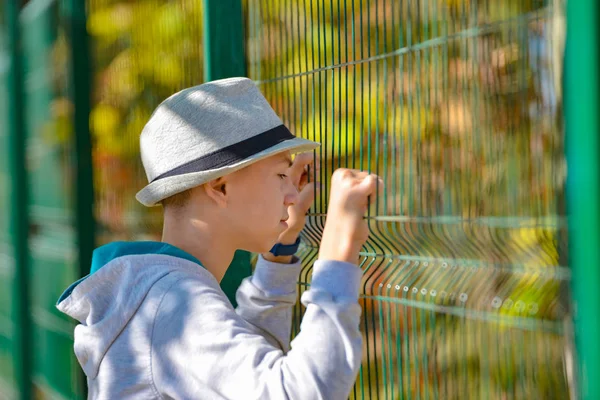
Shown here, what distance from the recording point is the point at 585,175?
1436 millimetres

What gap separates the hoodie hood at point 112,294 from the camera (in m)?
2.11

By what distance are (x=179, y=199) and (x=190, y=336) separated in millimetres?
516

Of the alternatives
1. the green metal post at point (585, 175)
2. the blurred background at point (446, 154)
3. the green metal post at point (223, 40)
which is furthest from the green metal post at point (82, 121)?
the green metal post at point (585, 175)

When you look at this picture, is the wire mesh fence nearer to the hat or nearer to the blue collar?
the hat

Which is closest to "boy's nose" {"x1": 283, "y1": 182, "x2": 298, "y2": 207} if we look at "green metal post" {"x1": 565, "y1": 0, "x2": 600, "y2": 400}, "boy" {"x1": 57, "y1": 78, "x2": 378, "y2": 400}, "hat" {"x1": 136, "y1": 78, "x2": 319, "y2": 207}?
"boy" {"x1": 57, "y1": 78, "x2": 378, "y2": 400}

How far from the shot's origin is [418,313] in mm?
2264

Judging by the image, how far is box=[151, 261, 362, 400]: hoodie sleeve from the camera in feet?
6.01

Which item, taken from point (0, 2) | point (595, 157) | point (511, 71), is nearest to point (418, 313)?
point (511, 71)

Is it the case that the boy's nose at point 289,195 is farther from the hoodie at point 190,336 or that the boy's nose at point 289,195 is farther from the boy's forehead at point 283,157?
the hoodie at point 190,336

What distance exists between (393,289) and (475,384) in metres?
0.40

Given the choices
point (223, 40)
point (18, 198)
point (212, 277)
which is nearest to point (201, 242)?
point (212, 277)

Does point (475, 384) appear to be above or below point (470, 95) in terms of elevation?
below

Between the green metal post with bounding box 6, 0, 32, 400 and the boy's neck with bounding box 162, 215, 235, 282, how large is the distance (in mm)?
3873

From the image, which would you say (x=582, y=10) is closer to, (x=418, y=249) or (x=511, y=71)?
(x=511, y=71)
